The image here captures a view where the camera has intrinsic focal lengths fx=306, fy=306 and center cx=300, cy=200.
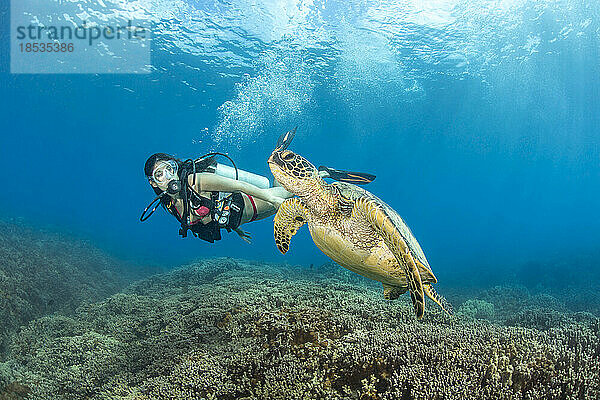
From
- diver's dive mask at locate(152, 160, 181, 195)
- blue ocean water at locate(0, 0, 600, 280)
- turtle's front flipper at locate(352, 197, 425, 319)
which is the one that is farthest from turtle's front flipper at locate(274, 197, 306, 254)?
blue ocean water at locate(0, 0, 600, 280)

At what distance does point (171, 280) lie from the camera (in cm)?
805

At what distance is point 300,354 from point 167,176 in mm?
2835

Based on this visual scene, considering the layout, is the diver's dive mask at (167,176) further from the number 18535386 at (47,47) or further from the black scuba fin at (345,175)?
the number 18535386 at (47,47)

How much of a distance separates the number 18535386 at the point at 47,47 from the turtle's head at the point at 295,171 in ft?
82.4

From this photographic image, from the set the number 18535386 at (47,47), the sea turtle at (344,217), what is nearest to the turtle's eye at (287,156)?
the sea turtle at (344,217)

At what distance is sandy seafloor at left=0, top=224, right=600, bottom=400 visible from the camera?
255 centimetres

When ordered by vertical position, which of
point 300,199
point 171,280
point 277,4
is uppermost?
point 277,4

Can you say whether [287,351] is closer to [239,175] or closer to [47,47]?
[239,175]

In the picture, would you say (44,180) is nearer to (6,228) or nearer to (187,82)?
(187,82)

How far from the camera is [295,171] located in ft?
11.3

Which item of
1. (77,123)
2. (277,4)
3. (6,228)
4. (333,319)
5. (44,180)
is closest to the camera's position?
(333,319)

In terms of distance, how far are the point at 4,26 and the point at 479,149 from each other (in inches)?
2460

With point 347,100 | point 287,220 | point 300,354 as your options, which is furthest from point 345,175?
point 347,100

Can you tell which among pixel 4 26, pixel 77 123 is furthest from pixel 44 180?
pixel 4 26
